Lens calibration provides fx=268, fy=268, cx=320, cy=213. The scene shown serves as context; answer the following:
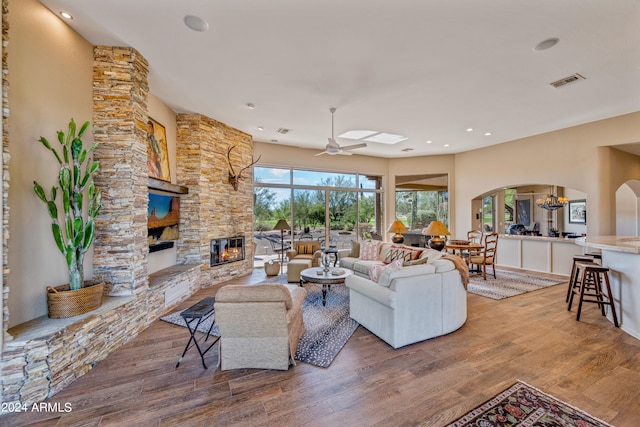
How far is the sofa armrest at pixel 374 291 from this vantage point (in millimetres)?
3036

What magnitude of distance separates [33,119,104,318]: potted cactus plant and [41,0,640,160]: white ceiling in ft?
4.90

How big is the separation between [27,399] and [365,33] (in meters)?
4.55

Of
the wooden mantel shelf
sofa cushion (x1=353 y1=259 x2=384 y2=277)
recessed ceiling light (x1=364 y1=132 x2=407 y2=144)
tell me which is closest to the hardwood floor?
the wooden mantel shelf

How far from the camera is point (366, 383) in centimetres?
243

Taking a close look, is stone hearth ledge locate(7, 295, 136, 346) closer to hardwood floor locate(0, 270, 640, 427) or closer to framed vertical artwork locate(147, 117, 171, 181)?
hardwood floor locate(0, 270, 640, 427)

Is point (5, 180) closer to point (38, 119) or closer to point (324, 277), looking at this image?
point (38, 119)

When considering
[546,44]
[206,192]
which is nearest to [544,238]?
[546,44]

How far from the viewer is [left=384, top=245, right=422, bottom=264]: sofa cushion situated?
511cm

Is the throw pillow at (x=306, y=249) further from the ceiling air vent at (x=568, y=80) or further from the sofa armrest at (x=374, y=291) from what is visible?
the ceiling air vent at (x=568, y=80)

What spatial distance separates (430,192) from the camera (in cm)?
941

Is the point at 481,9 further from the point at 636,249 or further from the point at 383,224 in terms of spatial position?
the point at 383,224

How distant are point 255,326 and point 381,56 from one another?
11.2 ft

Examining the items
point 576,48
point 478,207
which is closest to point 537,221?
point 478,207

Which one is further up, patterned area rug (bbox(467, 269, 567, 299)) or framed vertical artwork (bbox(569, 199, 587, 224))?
framed vertical artwork (bbox(569, 199, 587, 224))
